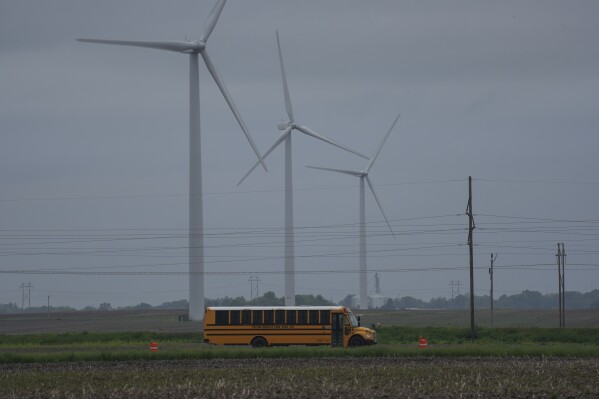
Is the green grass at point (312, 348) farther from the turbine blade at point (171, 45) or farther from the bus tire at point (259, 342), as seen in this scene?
the turbine blade at point (171, 45)

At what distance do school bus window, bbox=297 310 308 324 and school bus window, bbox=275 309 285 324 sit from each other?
1201 mm

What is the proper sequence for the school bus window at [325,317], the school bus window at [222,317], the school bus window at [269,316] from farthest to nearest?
the school bus window at [222,317], the school bus window at [269,316], the school bus window at [325,317]

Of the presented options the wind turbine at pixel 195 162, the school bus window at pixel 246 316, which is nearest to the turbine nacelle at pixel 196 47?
the wind turbine at pixel 195 162

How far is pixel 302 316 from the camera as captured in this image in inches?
3337

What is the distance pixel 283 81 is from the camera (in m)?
150

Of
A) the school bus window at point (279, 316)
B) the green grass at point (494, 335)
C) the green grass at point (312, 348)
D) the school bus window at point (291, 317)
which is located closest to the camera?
the green grass at point (312, 348)

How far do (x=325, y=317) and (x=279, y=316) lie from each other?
362 cm

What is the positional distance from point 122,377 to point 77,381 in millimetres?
2708

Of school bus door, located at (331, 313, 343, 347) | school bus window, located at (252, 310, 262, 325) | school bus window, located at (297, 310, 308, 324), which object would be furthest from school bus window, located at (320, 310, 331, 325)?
school bus window, located at (252, 310, 262, 325)

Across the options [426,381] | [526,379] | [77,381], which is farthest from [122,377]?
[526,379]

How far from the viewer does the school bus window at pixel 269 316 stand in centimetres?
8506

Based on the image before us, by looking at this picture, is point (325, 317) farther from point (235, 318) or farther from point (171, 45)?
point (171, 45)

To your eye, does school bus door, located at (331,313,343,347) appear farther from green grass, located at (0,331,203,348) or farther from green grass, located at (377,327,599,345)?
green grass, located at (0,331,203,348)

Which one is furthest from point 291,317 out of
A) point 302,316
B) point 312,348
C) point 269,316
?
point 312,348
